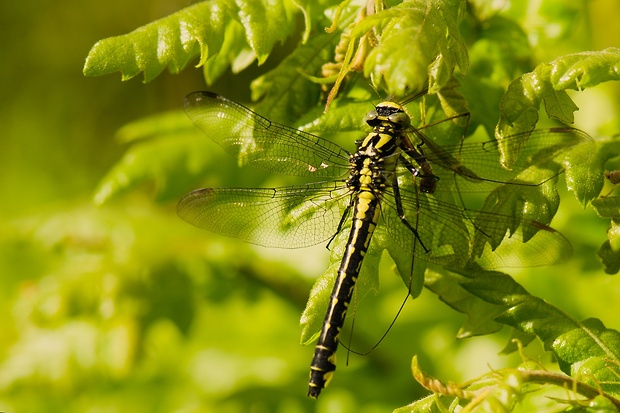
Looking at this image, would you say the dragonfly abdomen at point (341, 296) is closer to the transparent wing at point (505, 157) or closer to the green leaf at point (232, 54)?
the transparent wing at point (505, 157)

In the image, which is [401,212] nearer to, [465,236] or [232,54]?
[465,236]

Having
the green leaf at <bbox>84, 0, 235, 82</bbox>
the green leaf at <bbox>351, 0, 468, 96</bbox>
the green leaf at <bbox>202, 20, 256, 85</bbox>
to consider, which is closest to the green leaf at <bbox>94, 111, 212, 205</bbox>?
the green leaf at <bbox>202, 20, 256, 85</bbox>

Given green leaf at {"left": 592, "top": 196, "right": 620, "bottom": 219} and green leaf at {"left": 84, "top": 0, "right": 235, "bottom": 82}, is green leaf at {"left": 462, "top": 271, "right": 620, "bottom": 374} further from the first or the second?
green leaf at {"left": 84, "top": 0, "right": 235, "bottom": 82}

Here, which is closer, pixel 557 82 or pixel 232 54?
pixel 557 82

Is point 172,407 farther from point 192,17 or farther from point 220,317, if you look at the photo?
point 192,17

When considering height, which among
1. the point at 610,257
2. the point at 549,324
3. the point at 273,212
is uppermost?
the point at 273,212

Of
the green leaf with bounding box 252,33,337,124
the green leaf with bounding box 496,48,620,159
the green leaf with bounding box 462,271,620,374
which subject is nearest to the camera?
the green leaf with bounding box 496,48,620,159

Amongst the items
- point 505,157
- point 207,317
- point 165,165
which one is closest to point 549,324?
point 505,157
